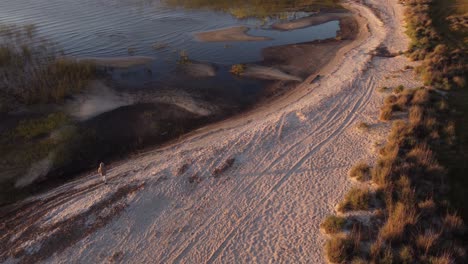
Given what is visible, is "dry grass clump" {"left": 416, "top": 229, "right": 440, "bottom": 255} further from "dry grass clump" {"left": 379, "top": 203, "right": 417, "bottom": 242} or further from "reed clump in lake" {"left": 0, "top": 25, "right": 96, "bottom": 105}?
"reed clump in lake" {"left": 0, "top": 25, "right": 96, "bottom": 105}

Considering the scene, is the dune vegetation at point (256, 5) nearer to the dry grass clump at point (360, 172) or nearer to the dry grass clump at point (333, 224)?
the dry grass clump at point (360, 172)

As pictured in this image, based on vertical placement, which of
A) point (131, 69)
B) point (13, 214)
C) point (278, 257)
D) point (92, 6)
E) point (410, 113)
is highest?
point (92, 6)

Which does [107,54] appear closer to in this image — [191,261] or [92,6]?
[92,6]

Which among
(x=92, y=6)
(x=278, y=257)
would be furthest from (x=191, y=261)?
(x=92, y=6)

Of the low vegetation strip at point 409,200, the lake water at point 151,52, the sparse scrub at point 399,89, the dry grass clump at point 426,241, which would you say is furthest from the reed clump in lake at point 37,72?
the sparse scrub at point 399,89

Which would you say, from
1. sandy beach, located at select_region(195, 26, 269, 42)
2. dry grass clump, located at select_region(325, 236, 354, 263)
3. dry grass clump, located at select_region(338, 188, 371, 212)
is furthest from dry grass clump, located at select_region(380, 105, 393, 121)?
sandy beach, located at select_region(195, 26, 269, 42)
